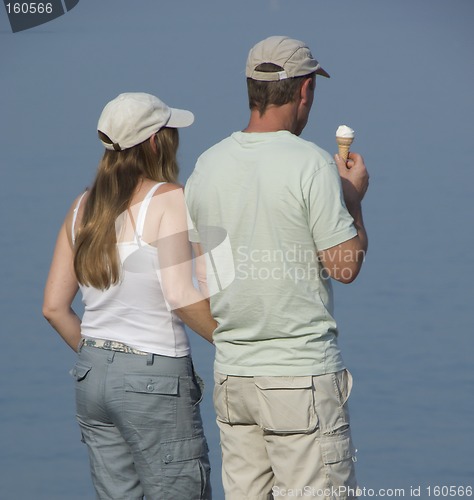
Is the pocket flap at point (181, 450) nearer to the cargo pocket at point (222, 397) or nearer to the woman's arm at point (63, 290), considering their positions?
the cargo pocket at point (222, 397)

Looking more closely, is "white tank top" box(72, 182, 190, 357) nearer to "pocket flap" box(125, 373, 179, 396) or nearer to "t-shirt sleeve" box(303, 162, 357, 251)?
"pocket flap" box(125, 373, 179, 396)

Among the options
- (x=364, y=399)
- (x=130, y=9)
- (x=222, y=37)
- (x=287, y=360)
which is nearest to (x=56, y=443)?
(x=364, y=399)

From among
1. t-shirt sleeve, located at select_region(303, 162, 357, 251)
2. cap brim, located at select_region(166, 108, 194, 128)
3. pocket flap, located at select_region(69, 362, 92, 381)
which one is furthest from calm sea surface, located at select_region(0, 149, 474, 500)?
t-shirt sleeve, located at select_region(303, 162, 357, 251)

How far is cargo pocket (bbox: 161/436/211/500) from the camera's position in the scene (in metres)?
2.61

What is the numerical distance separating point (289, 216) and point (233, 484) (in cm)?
64

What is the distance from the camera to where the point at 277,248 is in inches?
95.3

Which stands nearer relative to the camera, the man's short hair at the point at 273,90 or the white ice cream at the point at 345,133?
the man's short hair at the point at 273,90

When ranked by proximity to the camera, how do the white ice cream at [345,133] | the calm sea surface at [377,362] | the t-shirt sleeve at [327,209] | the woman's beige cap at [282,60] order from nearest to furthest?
1. the t-shirt sleeve at [327,209]
2. the woman's beige cap at [282,60]
3. the white ice cream at [345,133]
4. the calm sea surface at [377,362]

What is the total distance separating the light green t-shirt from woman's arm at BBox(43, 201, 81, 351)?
431 mm

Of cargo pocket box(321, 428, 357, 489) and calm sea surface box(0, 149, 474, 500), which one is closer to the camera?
cargo pocket box(321, 428, 357, 489)

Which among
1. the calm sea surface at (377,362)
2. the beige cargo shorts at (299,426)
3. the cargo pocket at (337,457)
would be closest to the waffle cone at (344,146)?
the beige cargo shorts at (299,426)

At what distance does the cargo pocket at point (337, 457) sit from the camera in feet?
7.97

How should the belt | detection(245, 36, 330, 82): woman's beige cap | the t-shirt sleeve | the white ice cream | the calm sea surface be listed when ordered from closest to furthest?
the t-shirt sleeve → detection(245, 36, 330, 82): woman's beige cap → the belt → the white ice cream → the calm sea surface

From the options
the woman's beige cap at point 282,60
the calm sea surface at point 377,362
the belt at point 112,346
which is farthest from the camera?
the calm sea surface at point 377,362
